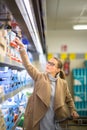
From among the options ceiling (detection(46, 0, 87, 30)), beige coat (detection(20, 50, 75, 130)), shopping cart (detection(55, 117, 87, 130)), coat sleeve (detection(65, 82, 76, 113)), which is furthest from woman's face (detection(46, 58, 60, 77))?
ceiling (detection(46, 0, 87, 30))

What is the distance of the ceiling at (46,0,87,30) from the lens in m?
4.95

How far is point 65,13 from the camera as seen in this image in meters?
5.80

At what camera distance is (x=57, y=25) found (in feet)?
23.4

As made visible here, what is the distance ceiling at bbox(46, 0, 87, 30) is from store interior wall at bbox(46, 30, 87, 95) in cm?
33

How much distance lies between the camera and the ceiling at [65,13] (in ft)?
16.2

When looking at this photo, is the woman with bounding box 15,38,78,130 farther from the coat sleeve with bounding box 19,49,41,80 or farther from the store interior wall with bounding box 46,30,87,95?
the store interior wall with bounding box 46,30,87,95

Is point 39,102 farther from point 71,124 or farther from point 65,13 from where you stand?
point 65,13

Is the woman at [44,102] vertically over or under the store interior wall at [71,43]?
under

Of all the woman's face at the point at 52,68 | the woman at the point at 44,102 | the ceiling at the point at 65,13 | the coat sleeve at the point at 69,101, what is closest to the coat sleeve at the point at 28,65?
the woman at the point at 44,102

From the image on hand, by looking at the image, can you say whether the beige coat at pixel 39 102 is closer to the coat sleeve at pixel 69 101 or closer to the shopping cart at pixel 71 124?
the shopping cart at pixel 71 124

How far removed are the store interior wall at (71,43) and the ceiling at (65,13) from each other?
0.33 metres

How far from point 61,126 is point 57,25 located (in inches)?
190

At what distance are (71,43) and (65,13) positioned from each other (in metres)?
2.11

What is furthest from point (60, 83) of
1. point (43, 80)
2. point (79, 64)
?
point (79, 64)
